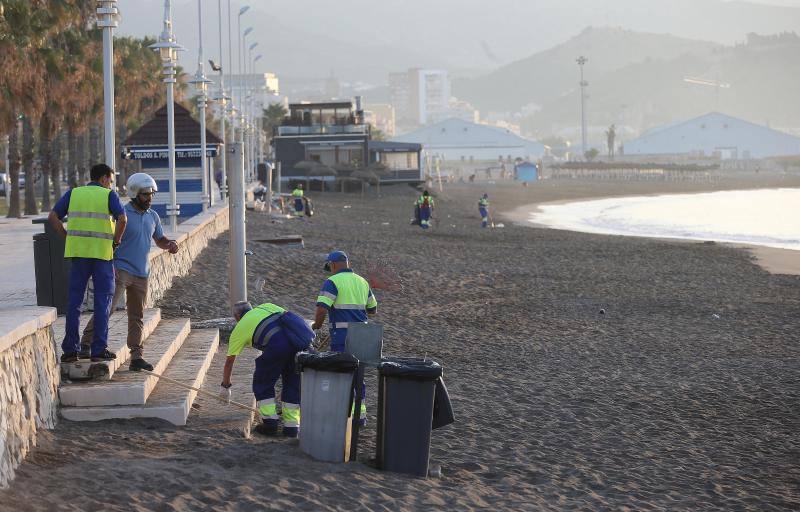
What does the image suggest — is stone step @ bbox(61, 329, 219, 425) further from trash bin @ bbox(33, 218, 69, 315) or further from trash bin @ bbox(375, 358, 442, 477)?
trash bin @ bbox(375, 358, 442, 477)

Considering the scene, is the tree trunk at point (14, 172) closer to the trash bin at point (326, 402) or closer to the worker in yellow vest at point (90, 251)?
the worker in yellow vest at point (90, 251)

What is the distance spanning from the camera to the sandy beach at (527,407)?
25.1 ft

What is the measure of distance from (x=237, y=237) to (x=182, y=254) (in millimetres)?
4613

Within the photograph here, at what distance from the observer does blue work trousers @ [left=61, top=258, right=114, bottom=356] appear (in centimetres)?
905

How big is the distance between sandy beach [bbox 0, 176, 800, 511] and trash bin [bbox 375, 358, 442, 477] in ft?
0.48

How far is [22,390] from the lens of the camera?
7.63m

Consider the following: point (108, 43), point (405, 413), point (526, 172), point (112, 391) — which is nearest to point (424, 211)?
point (108, 43)

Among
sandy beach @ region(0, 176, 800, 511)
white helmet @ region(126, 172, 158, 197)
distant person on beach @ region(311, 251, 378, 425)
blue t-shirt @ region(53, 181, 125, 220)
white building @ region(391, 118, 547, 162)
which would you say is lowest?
sandy beach @ region(0, 176, 800, 511)

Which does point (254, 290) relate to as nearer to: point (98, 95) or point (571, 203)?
point (98, 95)

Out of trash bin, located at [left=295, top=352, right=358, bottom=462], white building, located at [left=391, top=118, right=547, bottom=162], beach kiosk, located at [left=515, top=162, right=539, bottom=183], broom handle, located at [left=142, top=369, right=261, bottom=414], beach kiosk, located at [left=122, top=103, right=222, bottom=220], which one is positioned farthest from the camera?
white building, located at [left=391, top=118, right=547, bottom=162]

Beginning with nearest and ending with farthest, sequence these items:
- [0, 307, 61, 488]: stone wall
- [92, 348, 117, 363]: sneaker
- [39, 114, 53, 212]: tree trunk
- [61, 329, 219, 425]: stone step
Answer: [0, 307, 61, 488]: stone wall → [61, 329, 219, 425]: stone step → [92, 348, 117, 363]: sneaker → [39, 114, 53, 212]: tree trunk

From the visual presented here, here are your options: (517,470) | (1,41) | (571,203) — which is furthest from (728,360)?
(571,203)

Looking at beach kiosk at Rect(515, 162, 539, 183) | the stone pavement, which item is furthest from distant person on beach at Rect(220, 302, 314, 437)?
beach kiosk at Rect(515, 162, 539, 183)

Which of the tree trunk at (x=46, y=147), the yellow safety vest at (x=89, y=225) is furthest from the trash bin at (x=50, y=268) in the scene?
the tree trunk at (x=46, y=147)
